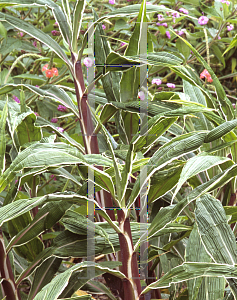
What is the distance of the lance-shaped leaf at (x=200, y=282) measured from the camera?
0.50 meters

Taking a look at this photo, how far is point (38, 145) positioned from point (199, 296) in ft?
Answer: 1.10

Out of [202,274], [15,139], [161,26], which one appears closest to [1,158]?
[15,139]

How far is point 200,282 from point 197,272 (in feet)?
0.13

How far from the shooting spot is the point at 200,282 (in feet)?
1.63

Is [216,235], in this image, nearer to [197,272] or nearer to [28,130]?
[197,272]

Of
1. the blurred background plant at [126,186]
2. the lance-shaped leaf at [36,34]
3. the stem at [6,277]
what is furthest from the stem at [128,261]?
the lance-shaped leaf at [36,34]

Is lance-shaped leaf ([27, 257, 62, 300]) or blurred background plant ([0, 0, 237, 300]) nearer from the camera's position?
blurred background plant ([0, 0, 237, 300])

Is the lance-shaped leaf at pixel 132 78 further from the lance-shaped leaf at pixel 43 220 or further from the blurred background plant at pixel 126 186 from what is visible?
the lance-shaped leaf at pixel 43 220

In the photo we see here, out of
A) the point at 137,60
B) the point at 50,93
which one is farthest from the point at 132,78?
the point at 50,93

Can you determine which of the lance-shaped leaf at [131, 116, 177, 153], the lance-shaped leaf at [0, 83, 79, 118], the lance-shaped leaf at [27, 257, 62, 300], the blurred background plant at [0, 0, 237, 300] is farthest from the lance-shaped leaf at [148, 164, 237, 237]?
the lance-shaped leaf at [0, 83, 79, 118]

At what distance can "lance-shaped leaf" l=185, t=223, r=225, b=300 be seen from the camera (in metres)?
0.50

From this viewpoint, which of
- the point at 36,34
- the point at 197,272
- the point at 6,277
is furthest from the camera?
the point at 36,34

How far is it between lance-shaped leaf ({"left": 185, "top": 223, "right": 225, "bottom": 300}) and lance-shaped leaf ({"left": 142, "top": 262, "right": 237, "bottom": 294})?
0.03m

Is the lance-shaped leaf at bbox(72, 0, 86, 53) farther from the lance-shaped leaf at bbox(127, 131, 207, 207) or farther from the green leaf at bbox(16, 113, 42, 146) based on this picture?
the lance-shaped leaf at bbox(127, 131, 207, 207)
